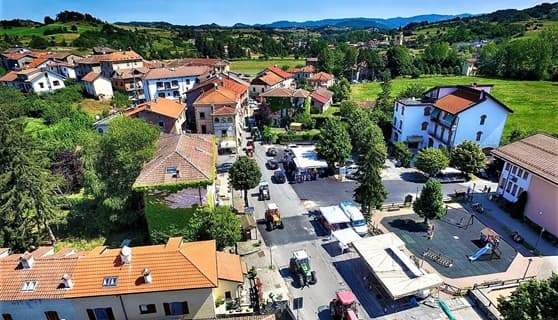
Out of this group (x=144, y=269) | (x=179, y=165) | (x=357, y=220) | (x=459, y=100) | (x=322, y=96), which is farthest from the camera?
(x=322, y=96)

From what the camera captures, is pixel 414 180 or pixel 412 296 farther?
pixel 414 180

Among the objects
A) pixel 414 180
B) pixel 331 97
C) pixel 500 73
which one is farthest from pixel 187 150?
pixel 500 73

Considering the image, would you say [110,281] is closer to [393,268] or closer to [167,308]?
[167,308]

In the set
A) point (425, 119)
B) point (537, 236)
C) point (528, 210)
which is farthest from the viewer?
point (425, 119)

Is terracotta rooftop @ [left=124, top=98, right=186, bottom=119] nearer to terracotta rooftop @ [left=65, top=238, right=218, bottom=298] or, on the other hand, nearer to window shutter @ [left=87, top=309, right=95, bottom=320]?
terracotta rooftop @ [left=65, top=238, right=218, bottom=298]

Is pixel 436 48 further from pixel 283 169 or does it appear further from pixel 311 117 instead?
pixel 283 169

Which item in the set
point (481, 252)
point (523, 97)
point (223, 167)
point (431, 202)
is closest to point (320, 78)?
point (523, 97)

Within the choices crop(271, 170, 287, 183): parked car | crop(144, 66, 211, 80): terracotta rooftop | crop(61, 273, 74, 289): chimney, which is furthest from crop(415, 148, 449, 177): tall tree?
crop(144, 66, 211, 80): terracotta rooftop
